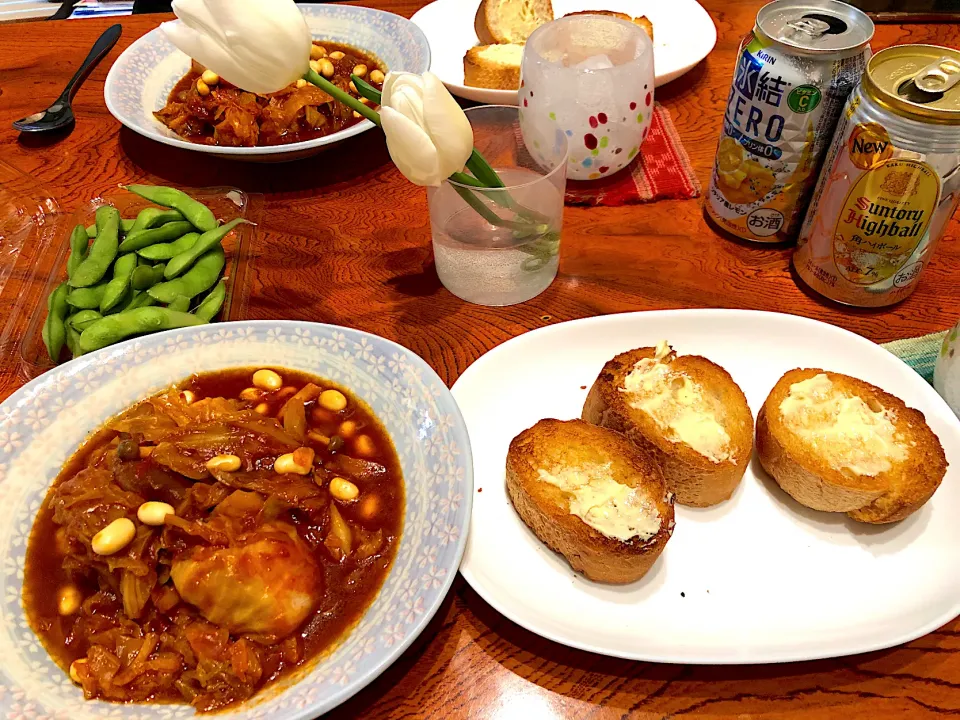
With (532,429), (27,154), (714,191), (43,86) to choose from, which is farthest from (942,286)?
(43,86)

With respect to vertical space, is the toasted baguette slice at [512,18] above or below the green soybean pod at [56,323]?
above

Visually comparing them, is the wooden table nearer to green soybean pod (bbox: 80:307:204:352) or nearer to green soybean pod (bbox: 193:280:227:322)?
green soybean pod (bbox: 193:280:227:322)

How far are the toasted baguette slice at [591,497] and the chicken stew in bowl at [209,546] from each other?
30cm

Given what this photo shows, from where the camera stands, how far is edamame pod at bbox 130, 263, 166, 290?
1.96m

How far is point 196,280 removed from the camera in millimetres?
2018

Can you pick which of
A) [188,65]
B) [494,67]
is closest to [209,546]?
[494,67]

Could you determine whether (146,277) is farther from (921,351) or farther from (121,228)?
(921,351)

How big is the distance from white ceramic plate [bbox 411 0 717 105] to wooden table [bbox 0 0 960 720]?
0.45 feet

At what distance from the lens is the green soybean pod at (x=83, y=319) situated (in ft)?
6.17

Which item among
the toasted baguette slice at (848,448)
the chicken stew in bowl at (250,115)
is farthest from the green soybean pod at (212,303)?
the toasted baguette slice at (848,448)

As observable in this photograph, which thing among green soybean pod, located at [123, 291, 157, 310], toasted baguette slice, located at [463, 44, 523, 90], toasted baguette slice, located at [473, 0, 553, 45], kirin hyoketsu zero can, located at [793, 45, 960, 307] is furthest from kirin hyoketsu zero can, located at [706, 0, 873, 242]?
green soybean pod, located at [123, 291, 157, 310]

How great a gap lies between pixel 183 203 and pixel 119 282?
0.39 meters

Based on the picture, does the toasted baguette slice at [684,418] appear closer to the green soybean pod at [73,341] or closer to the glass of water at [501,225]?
the glass of water at [501,225]

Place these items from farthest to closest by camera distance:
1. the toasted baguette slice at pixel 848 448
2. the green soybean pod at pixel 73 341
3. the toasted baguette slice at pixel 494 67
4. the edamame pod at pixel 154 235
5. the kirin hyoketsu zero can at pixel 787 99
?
1. the toasted baguette slice at pixel 494 67
2. the edamame pod at pixel 154 235
3. the green soybean pod at pixel 73 341
4. the kirin hyoketsu zero can at pixel 787 99
5. the toasted baguette slice at pixel 848 448
